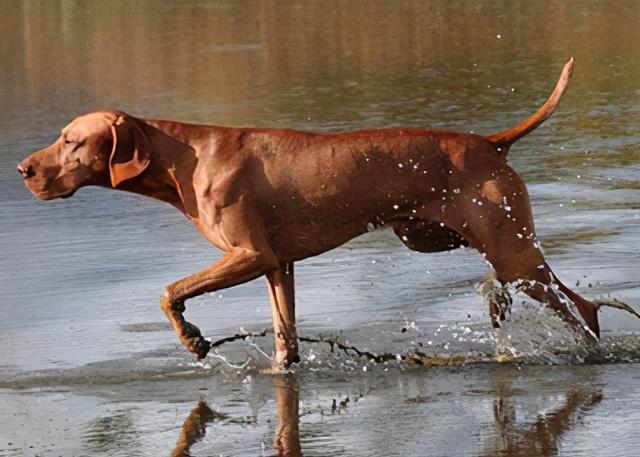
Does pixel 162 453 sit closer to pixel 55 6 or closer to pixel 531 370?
pixel 531 370

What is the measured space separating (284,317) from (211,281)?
1.51ft

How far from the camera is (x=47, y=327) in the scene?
9.19 m

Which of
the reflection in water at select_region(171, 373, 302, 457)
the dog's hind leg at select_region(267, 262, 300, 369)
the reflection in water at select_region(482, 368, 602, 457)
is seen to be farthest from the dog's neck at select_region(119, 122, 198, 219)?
the reflection in water at select_region(482, 368, 602, 457)

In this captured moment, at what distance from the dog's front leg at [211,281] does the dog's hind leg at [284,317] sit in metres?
0.24

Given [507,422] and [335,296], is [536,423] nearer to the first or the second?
[507,422]

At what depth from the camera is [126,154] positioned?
801cm

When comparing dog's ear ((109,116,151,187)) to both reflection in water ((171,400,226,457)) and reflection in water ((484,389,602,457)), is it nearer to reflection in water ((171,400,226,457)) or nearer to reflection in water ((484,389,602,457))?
reflection in water ((171,400,226,457))

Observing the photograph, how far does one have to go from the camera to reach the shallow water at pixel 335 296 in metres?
7.04

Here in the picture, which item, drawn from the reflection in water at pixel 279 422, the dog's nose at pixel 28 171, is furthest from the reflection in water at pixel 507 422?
the dog's nose at pixel 28 171

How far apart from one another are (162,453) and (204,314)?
2.74 metres

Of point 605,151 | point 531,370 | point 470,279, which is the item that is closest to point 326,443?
point 531,370

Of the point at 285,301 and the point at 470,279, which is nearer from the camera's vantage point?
the point at 285,301

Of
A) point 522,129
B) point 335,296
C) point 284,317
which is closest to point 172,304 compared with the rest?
point 284,317

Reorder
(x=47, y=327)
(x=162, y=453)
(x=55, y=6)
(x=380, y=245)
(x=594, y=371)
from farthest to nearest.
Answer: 1. (x=55, y=6)
2. (x=380, y=245)
3. (x=47, y=327)
4. (x=594, y=371)
5. (x=162, y=453)
